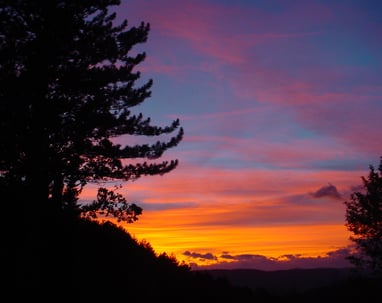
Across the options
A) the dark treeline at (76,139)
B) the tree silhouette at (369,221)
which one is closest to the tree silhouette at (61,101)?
the dark treeline at (76,139)

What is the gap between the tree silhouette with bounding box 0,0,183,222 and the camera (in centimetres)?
2131

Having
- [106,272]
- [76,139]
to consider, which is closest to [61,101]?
[76,139]

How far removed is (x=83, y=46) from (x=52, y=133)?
12.7ft

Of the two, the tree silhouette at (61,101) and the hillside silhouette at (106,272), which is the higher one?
the tree silhouette at (61,101)

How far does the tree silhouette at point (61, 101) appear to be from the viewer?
21.3 metres

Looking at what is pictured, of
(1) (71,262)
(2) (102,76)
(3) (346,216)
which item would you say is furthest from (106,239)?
(3) (346,216)

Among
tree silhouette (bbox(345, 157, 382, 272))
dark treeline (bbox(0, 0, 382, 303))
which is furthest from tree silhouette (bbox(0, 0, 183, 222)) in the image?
tree silhouette (bbox(345, 157, 382, 272))

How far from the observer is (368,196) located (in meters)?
36.4

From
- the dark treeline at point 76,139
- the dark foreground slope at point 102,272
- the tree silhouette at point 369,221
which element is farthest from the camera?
the tree silhouette at point 369,221

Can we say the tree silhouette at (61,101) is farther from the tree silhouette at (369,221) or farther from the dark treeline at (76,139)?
A: the tree silhouette at (369,221)

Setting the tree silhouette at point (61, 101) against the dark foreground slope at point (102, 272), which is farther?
the tree silhouette at point (61, 101)

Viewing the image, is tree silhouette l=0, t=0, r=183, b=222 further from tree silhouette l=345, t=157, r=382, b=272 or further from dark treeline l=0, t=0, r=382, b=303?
tree silhouette l=345, t=157, r=382, b=272

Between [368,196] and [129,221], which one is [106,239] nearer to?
[129,221]

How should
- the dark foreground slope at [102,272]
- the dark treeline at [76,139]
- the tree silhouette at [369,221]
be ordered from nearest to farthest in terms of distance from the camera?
the dark foreground slope at [102,272], the dark treeline at [76,139], the tree silhouette at [369,221]
